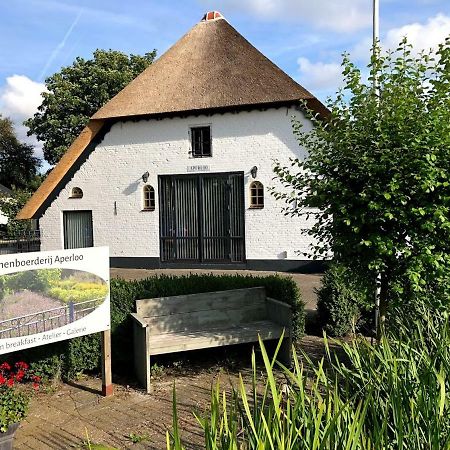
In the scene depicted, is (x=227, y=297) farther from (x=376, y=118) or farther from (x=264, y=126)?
(x=264, y=126)

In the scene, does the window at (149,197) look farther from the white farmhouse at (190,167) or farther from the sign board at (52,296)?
the sign board at (52,296)

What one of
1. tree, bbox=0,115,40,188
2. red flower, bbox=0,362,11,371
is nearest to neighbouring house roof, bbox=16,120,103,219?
red flower, bbox=0,362,11,371

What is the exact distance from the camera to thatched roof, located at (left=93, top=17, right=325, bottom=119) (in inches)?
584

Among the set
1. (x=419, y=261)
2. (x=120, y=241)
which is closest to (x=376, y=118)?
→ (x=419, y=261)

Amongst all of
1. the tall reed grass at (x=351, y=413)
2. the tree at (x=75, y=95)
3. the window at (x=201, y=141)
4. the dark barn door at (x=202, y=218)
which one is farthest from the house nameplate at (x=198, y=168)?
the tree at (x=75, y=95)

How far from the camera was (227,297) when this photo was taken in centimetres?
629

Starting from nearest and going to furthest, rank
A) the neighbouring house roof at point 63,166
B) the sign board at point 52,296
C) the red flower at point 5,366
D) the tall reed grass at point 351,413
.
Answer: the tall reed grass at point 351,413, the sign board at point 52,296, the red flower at point 5,366, the neighbouring house roof at point 63,166

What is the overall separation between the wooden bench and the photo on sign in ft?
2.12

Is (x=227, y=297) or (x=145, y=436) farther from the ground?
(x=227, y=297)

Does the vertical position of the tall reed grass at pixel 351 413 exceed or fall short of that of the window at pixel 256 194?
it falls short

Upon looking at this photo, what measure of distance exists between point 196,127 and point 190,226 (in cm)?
316

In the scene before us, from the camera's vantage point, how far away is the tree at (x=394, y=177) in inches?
171

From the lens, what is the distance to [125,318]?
5.86m

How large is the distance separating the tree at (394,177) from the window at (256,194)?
1016cm
